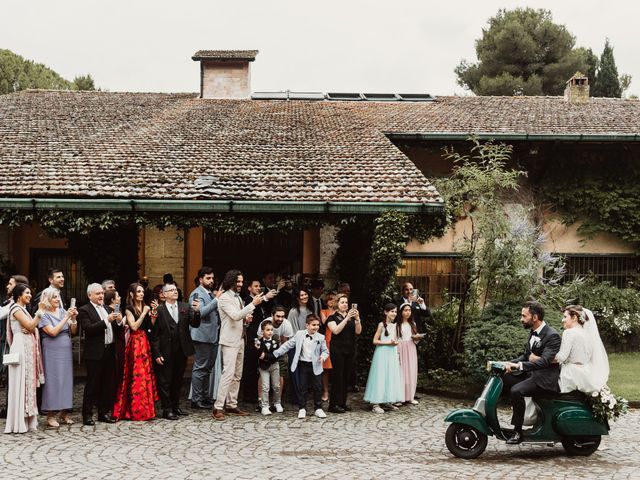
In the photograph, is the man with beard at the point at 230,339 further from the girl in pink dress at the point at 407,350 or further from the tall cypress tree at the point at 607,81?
the tall cypress tree at the point at 607,81

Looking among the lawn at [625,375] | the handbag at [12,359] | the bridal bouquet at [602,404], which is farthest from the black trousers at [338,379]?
the lawn at [625,375]

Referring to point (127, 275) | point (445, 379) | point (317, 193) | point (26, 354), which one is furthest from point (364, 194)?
point (26, 354)

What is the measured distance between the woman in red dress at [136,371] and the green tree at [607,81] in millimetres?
34336

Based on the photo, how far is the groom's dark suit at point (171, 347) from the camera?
991cm

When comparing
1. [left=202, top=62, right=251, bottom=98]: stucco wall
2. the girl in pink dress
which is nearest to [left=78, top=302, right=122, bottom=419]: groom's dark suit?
the girl in pink dress

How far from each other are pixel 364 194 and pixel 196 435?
4978 mm

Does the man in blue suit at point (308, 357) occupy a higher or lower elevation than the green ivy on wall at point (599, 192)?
lower

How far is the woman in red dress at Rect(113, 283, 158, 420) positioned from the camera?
971cm

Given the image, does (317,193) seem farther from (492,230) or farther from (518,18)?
(518,18)

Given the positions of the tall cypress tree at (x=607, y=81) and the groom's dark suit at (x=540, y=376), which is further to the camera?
the tall cypress tree at (x=607, y=81)

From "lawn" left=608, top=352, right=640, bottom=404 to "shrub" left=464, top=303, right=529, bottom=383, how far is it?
1.95 meters

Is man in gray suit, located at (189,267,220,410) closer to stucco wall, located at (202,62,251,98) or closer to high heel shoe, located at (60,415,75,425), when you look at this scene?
high heel shoe, located at (60,415,75,425)

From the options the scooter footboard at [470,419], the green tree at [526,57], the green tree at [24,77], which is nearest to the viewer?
the scooter footboard at [470,419]

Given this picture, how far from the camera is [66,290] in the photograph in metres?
17.5
